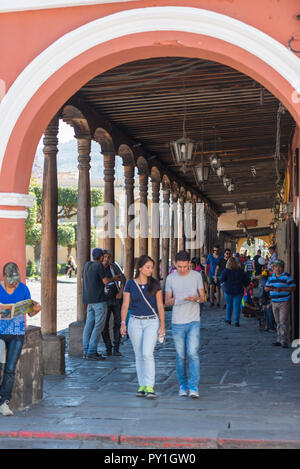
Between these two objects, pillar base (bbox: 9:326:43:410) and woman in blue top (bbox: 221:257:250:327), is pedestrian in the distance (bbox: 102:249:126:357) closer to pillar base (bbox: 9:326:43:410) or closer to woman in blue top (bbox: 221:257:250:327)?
pillar base (bbox: 9:326:43:410)

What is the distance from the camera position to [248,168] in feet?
60.4

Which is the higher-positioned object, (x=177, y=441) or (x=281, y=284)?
(x=281, y=284)

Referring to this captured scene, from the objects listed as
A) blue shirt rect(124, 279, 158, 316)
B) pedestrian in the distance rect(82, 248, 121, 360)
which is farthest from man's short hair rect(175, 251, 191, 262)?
pedestrian in the distance rect(82, 248, 121, 360)

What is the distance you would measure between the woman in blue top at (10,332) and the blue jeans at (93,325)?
2738 millimetres

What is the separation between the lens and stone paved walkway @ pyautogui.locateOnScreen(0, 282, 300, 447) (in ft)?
18.1

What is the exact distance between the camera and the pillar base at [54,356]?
27.5 ft

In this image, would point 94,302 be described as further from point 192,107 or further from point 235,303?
point 235,303

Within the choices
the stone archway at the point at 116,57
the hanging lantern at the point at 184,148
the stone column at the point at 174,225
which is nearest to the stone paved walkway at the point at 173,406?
the stone archway at the point at 116,57

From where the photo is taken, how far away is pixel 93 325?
30.8 feet

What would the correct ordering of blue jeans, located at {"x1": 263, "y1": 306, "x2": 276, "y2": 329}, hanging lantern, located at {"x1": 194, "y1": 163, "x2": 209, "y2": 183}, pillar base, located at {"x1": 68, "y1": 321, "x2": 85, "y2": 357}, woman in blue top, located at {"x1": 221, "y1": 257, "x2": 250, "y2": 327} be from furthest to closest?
woman in blue top, located at {"x1": 221, "y1": 257, "x2": 250, "y2": 327} → hanging lantern, located at {"x1": 194, "y1": 163, "x2": 209, "y2": 183} → blue jeans, located at {"x1": 263, "y1": 306, "x2": 276, "y2": 329} → pillar base, located at {"x1": 68, "y1": 321, "x2": 85, "y2": 357}

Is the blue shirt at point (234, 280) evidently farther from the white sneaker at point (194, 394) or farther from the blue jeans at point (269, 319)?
the white sneaker at point (194, 394)

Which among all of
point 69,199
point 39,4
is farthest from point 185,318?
point 69,199

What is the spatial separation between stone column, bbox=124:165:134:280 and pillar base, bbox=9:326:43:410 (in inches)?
264

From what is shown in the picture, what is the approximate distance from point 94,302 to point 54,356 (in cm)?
112
